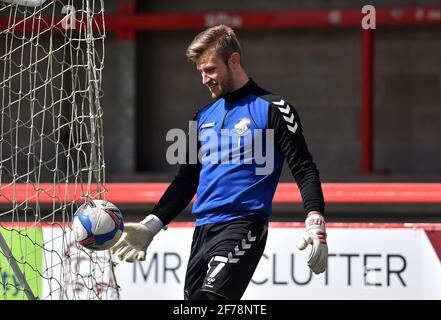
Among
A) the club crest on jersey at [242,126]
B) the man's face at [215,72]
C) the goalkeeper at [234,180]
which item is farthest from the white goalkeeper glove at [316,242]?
the man's face at [215,72]

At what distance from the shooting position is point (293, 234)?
6270mm

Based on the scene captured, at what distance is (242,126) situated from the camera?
4.45 m

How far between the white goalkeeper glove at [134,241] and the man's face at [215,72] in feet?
2.37

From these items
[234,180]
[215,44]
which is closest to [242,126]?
[234,180]

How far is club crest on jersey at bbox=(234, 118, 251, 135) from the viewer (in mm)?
4441

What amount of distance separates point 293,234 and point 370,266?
1.65ft

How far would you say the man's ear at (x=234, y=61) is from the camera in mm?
4465

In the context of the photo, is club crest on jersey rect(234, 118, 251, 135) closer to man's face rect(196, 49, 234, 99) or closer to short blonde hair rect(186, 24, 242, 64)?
man's face rect(196, 49, 234, 99)

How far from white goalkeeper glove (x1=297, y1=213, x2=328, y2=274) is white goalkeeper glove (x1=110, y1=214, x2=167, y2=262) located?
84 centimetres

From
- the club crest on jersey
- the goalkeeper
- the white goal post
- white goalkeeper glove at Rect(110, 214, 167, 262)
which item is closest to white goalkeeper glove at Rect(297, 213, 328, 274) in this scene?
the goalkeeper

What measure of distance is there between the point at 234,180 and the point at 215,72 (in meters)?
0.48

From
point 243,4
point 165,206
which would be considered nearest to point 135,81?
point 243,4

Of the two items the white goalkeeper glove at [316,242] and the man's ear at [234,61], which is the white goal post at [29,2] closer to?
the man's ear at [234,61]

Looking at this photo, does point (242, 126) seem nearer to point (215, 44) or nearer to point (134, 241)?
point (215, 44)
